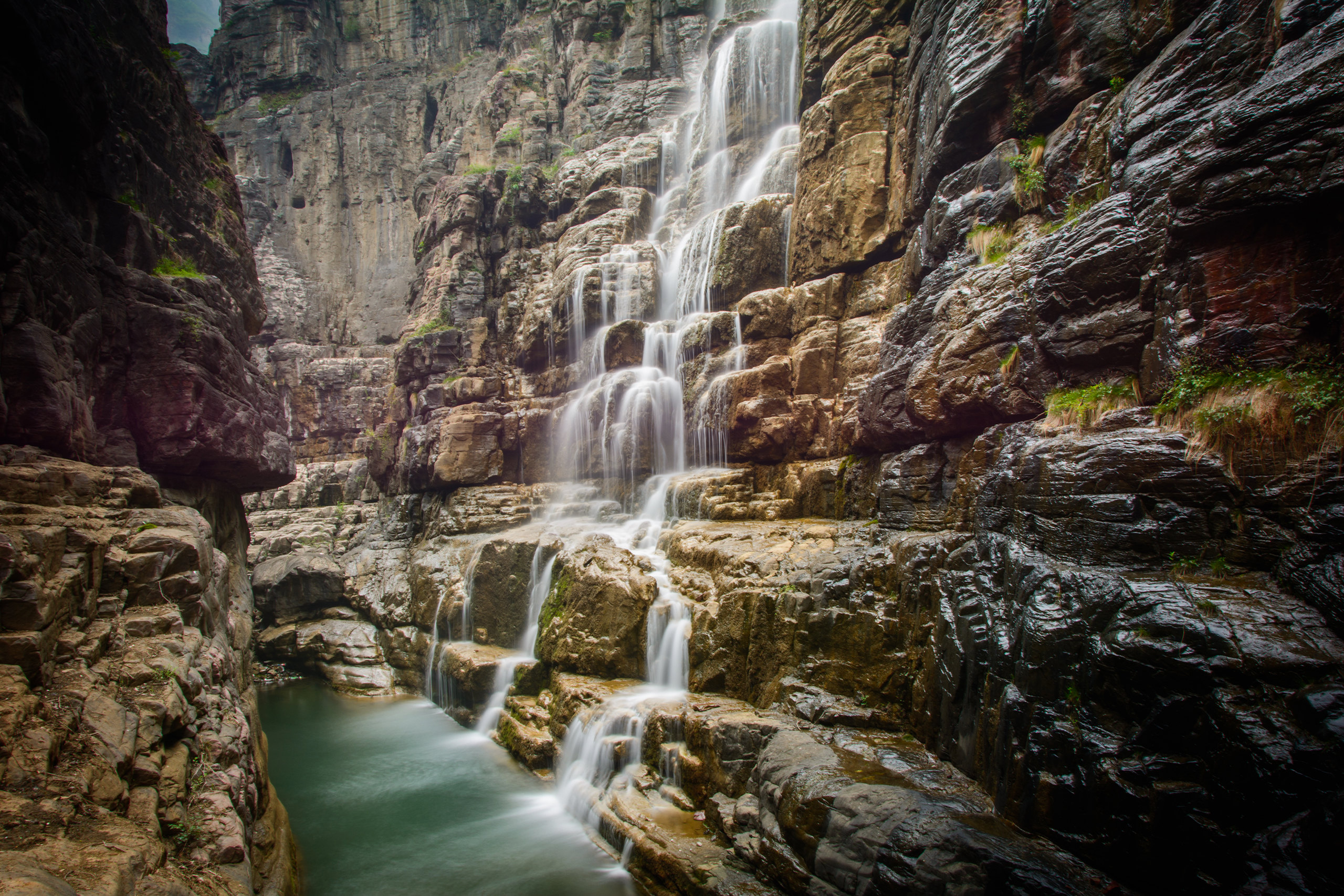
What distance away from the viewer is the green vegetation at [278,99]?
3947cm

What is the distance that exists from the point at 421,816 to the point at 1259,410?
12.6 meters

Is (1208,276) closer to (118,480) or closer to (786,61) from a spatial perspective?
(118,480)

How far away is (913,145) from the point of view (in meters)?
12.3

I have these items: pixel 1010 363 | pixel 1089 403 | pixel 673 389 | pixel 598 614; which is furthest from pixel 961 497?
pixel 673 389

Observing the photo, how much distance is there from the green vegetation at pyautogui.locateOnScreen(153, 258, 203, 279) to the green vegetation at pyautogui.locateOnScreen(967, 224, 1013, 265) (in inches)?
536

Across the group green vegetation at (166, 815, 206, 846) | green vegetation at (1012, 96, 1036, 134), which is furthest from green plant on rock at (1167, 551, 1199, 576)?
green vegetation at (166, 815, 206, 846)

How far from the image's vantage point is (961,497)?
8.27 meters

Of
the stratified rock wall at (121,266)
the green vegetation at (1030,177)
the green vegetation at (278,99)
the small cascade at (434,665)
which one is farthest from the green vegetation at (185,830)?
the green vegetation at (278,99)

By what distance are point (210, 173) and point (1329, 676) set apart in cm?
1924

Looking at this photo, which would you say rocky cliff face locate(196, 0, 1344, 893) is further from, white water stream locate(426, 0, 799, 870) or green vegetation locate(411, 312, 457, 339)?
green vegetation locate(411, 312, 457, 339)

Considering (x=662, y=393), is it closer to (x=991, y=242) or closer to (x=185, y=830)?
(x=991, y=242)

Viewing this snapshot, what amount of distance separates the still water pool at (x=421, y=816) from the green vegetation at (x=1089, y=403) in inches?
312

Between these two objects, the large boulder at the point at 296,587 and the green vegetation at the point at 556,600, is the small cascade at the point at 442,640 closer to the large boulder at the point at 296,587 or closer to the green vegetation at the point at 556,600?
the green vegetation at the point at 556,600

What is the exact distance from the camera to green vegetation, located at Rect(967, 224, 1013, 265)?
28.1 ft
